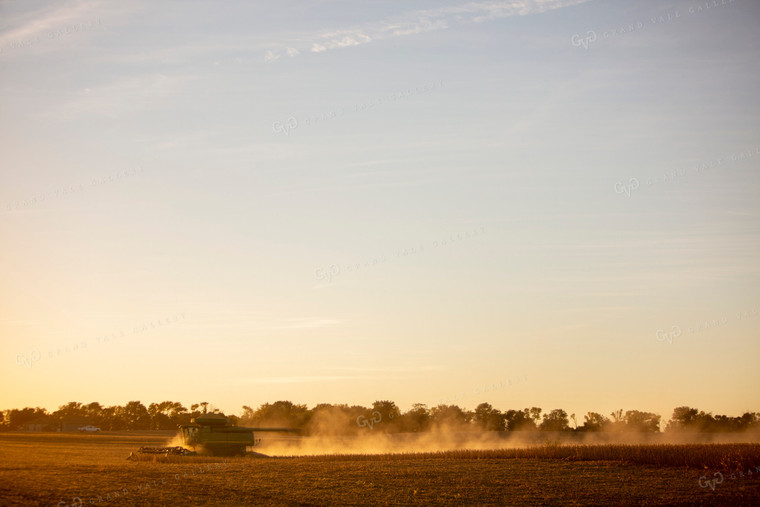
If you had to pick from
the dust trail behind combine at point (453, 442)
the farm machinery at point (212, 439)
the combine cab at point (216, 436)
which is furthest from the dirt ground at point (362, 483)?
the dust trail behind combine at point (453, 442)

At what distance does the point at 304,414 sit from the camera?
117m

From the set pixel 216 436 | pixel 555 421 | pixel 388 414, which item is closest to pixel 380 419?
pixel 388 414

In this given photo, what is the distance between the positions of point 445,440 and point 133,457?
44.5 metres

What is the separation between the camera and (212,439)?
49906 millimetres

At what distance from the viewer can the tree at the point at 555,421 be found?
102875 mm

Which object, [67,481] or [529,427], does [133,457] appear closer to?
[67,481]

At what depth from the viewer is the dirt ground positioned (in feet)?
89.5

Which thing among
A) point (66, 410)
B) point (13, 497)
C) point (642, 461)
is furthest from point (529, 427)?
point (66, 410)

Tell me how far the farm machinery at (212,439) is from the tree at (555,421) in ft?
215

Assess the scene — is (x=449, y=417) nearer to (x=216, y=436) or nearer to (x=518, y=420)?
(x=518, y=420)

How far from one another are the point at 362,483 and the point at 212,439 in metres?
21.9

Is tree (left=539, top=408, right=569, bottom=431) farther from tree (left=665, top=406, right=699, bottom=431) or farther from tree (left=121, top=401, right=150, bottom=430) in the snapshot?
tree (left=121, top=401, right=150, bottom=430)

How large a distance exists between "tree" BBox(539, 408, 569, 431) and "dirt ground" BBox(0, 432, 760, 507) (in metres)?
63.9

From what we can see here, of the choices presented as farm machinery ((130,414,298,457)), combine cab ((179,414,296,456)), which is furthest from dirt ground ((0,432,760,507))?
combine cab ((179,414,296,456))
